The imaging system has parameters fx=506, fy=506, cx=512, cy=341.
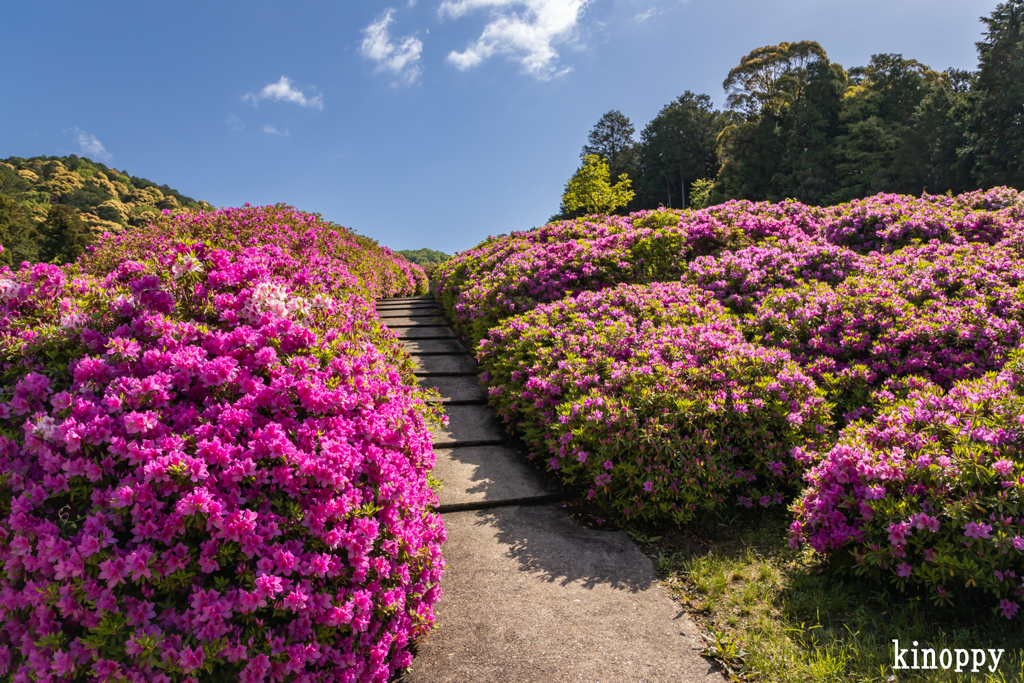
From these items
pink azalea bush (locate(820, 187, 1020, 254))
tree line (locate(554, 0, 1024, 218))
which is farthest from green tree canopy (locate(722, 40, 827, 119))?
pink azalea bush (locate(820, 187, 1020, 254))

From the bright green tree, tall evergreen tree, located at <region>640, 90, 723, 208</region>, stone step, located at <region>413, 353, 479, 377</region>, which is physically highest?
tall evergreen tree, located at <region>640, 90, 723, 208</region>

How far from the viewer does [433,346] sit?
7945mm

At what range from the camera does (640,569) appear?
10.8ft

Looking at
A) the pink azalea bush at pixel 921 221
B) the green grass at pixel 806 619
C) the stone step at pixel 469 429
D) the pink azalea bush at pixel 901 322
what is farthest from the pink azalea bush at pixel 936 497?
the pink azalea bush at pixel 921 221

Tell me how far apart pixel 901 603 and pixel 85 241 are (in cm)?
3968

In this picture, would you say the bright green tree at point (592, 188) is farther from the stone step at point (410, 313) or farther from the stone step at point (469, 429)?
the stone step at point (469, 429)

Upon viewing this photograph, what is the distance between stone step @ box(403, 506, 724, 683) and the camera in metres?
2.47

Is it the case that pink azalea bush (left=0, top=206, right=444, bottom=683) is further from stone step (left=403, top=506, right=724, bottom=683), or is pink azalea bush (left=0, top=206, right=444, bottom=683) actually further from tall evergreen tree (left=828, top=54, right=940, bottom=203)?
tall evergreen tree (left=828, top=54, right=940, bottom=203)

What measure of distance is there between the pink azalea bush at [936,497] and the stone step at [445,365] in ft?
14.6

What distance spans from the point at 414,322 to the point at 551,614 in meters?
7.28

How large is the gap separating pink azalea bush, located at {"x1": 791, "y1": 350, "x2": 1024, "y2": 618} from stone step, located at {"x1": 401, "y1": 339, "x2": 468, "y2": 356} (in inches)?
210

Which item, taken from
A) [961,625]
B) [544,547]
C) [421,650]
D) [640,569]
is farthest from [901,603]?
[421,650]

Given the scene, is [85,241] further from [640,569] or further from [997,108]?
[997,108]

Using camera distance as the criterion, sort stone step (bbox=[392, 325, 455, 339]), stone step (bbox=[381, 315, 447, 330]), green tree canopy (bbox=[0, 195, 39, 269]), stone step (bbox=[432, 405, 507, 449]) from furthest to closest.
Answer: green tree canopy (bbox=[0, 195, 39, 269])
stone step (bbox=[381, 315, 447, 330])
stone step (bbox=[392, 325, 455, 339])
stone step (bbox=[432, 405, 507, 449])
